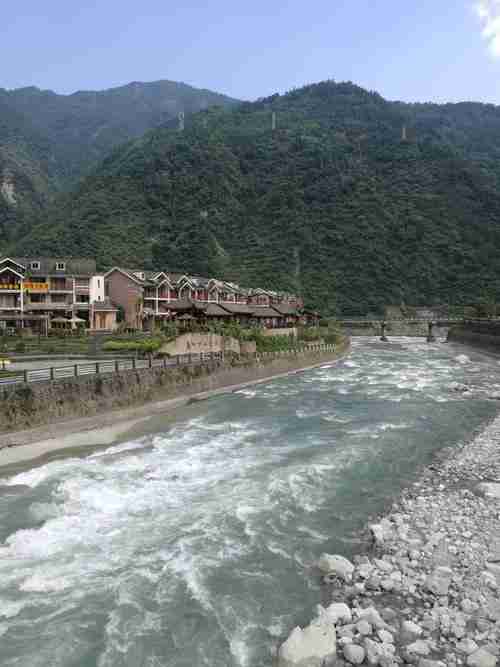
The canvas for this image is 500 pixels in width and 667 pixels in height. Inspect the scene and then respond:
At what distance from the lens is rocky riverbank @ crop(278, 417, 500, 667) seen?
8844mm

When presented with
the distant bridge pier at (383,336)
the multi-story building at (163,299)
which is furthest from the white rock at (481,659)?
the distant bridge pier at (383,336)

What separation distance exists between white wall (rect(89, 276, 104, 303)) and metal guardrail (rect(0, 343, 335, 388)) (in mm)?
28001

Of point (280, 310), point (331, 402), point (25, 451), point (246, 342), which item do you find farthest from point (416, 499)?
point (280, 310)

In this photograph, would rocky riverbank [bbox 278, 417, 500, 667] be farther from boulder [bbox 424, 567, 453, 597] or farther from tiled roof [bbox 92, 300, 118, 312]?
tiled roof [bbox 92, 300, 118, 312]

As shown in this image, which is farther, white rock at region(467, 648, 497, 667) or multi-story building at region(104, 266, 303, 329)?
multi-story building at region(104, 266, 303, 329)

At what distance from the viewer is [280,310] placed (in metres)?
67.3

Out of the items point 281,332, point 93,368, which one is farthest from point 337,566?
point 281,332

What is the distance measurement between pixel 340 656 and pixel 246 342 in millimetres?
37216

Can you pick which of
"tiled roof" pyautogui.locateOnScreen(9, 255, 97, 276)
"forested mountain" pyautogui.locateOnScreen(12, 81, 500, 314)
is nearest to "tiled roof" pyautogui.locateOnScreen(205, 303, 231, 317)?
"tiled roof" pyautogui.locateOnScreen(9, 255, 97, 276)

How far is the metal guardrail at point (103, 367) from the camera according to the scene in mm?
23500

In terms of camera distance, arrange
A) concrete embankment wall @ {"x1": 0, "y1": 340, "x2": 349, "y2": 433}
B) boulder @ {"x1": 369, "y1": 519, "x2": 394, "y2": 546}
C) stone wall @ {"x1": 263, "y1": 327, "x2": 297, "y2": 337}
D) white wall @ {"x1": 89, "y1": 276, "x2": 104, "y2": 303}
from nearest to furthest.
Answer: boulder @ {"x1": 369, "y1": 519, "x2": 394, "y2": 546}, concrete embankment wall @ {"x1": 0, "y1": 340, "x2": 349, "y2": 433}, stone wall @ {"x1": 263, "y1": 327, "x2": 297, "y2": 337}, white wall @ {"x1": 89, "y1": 276, "x2": 104, "y2": 303}

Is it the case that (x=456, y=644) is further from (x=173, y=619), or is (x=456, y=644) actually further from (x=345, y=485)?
(x=345, y=485)

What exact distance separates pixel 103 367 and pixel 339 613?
22.2 m

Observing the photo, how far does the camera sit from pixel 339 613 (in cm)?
988
